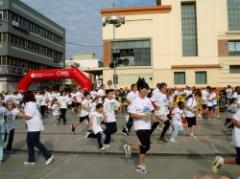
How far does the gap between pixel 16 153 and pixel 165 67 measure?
32.9 metres

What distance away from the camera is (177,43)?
44.0 m

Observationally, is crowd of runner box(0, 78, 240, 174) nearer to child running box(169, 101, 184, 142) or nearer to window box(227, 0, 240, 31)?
child running box(169, 101, 184, 142)

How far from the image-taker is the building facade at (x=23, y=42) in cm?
5669

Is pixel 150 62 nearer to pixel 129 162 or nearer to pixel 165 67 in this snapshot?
pixel 165 67

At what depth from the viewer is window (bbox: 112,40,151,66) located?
43.4 meters

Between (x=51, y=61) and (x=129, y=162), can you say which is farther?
(x=51, y=61)

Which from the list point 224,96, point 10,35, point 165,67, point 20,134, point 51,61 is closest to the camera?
point 20,134

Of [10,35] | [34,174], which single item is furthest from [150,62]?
[34,174]

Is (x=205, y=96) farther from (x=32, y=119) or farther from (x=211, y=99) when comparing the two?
(x=32, y=119)

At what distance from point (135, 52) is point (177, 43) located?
15.3ft

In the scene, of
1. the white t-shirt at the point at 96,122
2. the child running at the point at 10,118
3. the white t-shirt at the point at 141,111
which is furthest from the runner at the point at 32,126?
the white t-shirt at the point at 141,111

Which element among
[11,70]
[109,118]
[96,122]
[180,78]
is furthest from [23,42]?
[96,122]

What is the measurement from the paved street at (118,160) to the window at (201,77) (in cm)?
2920

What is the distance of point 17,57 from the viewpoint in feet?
198
